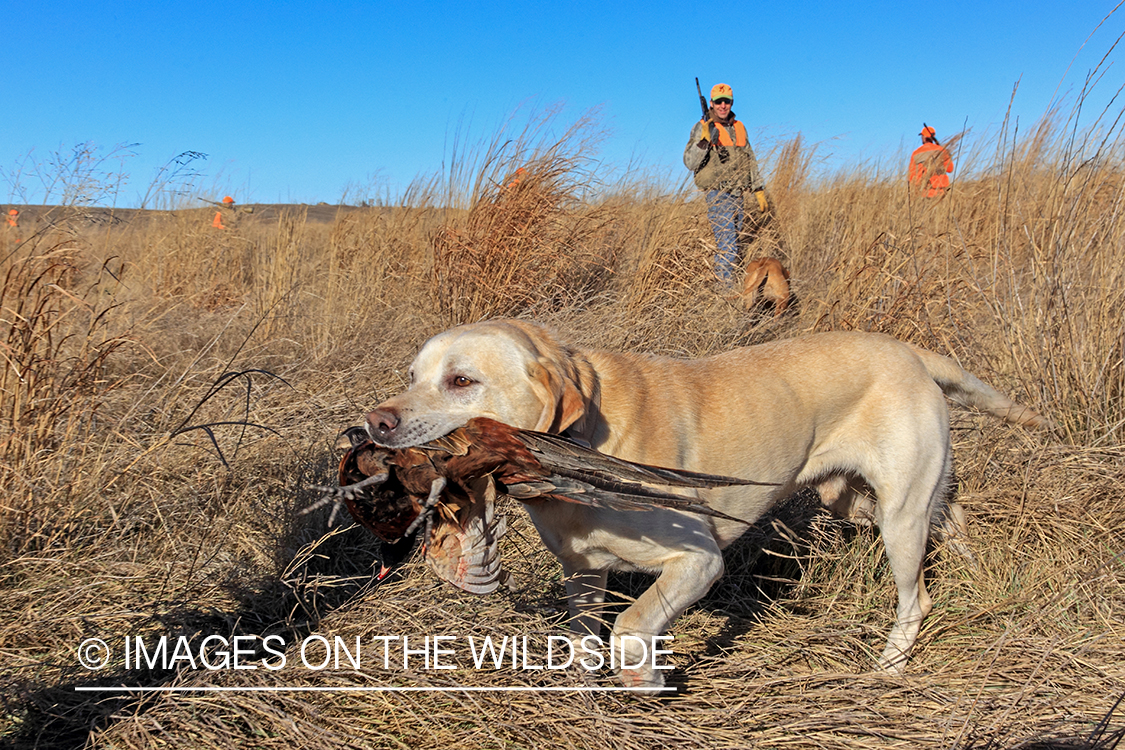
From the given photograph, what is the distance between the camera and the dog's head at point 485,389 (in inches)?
79.4

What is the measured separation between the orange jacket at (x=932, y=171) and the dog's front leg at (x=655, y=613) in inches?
138

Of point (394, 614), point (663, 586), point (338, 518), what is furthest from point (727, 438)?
point (338, 518)

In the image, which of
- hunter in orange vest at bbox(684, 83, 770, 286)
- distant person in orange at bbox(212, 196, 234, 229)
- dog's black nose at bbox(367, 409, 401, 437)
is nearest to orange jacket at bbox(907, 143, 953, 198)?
hunter in orange vest at bbox(684, 83, 770, 286)

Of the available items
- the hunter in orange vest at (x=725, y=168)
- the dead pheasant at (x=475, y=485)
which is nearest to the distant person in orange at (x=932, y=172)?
the hunter in orange vest at (x=725, y=168)

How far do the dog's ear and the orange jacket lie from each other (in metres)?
3.55

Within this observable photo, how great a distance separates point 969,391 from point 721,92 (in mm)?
4949

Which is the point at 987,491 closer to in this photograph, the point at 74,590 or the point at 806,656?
the point at 806,656

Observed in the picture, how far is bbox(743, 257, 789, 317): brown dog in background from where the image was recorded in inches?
200

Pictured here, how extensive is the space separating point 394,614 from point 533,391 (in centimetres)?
86

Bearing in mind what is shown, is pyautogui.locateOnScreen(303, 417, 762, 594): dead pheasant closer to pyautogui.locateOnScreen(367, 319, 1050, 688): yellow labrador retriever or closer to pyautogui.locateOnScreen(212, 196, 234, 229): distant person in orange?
pyautogui.locateOnScreen(367, 319, 1050, 688): yellow labrador retriever

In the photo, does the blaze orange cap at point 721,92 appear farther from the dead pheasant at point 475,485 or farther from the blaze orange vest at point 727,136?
the dead pheasant at point 475,485

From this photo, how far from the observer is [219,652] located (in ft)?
7.28

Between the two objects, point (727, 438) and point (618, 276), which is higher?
point (618, 276)

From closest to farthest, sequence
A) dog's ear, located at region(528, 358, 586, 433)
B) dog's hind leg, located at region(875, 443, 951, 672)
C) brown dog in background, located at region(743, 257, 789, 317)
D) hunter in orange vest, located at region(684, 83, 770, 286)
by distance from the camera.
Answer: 1. dog's ear, located at region(528, 358, 586, 433)
2. dog's hind leg, located at region(875, 443, 951, 672)
3. brown dog in background, located at region(743, 257, 789, 317)
4. hunter in orange vest, located at region(684, 83, 770, 286)
